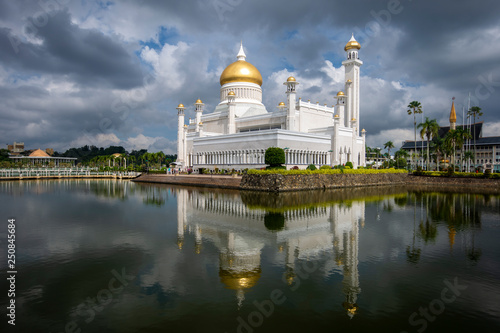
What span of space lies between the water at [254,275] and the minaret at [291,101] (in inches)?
1099

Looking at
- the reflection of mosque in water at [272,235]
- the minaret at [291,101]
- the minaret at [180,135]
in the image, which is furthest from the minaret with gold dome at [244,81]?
the reflection of mosque in water at [272,235]

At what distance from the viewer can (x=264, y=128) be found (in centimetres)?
4741

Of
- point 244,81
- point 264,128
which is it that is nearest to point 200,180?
point 264,128

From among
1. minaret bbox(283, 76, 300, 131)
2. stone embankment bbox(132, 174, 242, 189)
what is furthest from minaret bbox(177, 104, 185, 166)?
minaret bbox(283, 76, 300, 131)

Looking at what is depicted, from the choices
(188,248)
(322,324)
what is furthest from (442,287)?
(188,248)

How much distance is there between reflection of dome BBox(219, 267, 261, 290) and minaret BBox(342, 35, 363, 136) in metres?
43.5

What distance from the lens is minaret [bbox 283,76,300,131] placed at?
41.9 m

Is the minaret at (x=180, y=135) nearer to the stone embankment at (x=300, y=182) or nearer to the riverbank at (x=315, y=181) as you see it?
the riverbank at (x=315, y=181)

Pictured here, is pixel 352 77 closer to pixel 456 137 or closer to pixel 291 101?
pixel 291 101

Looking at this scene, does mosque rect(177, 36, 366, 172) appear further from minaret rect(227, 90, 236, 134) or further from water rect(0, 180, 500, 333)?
water rect(0, 180, 500, 333)

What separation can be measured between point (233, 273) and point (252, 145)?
33.5 meters

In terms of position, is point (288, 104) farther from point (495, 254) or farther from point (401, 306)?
point (401, 306)

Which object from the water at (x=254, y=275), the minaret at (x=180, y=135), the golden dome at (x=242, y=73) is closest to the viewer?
the water at (x=254, y=275)

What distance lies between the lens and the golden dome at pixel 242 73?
5206 cm
